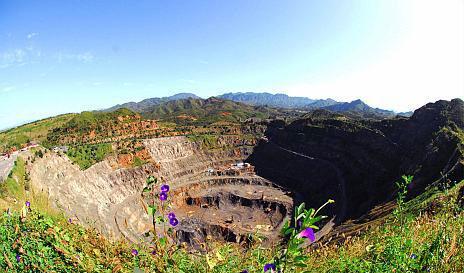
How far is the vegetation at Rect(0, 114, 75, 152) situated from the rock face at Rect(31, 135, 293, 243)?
1190cm

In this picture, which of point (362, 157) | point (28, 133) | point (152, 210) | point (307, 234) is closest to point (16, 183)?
point (152, 210)

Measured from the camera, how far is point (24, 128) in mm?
73000

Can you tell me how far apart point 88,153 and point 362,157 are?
2458 inches

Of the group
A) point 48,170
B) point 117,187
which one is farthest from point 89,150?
point 48,170

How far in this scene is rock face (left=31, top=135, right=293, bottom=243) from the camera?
48.7 m

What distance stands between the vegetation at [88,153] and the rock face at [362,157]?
41424 millimetres

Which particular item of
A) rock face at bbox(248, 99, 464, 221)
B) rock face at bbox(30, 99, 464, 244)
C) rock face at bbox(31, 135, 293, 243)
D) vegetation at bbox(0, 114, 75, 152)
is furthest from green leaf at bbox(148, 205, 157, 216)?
vegetation at bbox(0, 114, 75, 152)

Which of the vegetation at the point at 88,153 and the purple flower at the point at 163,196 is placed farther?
the vegetation at the point at 88,153

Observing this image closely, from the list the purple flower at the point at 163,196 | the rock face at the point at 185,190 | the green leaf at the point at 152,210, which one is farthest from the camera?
the rock face at the point at 185,190

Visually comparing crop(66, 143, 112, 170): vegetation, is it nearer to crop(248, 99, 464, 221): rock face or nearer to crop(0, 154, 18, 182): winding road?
crop(0, 154, 18, 182): winding road

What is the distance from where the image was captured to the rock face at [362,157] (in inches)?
1895

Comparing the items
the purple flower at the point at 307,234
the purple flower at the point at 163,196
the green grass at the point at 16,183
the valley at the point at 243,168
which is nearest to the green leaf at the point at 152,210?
the purple flower at the point at 163,196

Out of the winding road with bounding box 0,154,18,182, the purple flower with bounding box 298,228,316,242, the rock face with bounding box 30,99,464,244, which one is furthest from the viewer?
the rock face with bounding box 30,99,464,244

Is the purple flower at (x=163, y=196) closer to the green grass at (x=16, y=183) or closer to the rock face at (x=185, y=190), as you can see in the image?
the green grass at (x=16, y=183)
